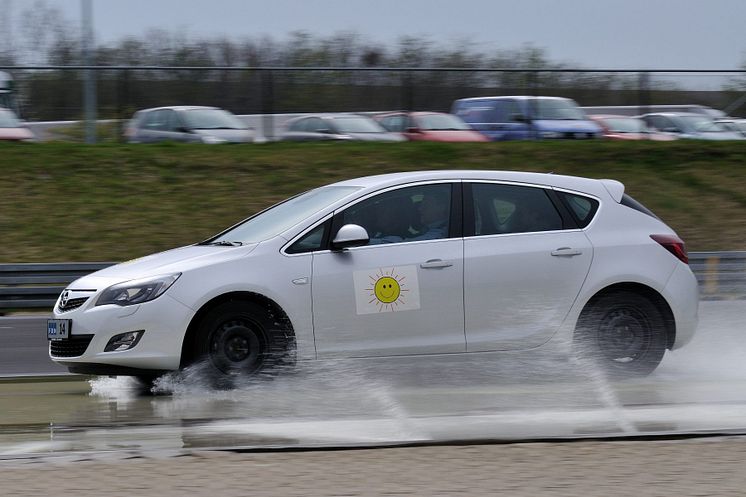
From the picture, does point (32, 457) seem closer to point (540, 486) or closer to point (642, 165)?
point (540, 486)

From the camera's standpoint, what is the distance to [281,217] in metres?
8.42

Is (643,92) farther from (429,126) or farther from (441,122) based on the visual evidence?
(429,126)

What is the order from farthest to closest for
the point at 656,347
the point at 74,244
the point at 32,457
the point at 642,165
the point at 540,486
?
the point at 642,165 < the point at 74,244 < the point at 656,347 < the point at 32,457 < the point at 540,486

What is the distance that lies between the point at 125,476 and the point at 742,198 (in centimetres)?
1735

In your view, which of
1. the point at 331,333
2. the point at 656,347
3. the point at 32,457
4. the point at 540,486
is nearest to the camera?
the point at 540,486

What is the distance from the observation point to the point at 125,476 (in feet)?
17.6

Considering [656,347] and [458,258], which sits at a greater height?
[458,258]

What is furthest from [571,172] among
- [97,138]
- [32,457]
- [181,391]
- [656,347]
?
[32,457]

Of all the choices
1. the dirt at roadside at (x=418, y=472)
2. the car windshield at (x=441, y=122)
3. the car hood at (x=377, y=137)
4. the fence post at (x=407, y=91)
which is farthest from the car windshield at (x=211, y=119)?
the dirt at roadside at (x=418, y=472)

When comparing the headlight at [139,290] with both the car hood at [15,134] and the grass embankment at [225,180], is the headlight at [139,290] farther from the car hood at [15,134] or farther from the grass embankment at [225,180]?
the car hood at [15,134]

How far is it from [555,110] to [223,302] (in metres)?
→ 17.0

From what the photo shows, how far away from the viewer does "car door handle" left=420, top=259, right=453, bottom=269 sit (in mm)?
7953

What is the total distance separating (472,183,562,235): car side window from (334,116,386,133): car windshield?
1501 centimetres

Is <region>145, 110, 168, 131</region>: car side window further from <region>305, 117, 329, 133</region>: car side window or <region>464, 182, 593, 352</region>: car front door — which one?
<region>464, 182, 593, 352</region>: car front door
